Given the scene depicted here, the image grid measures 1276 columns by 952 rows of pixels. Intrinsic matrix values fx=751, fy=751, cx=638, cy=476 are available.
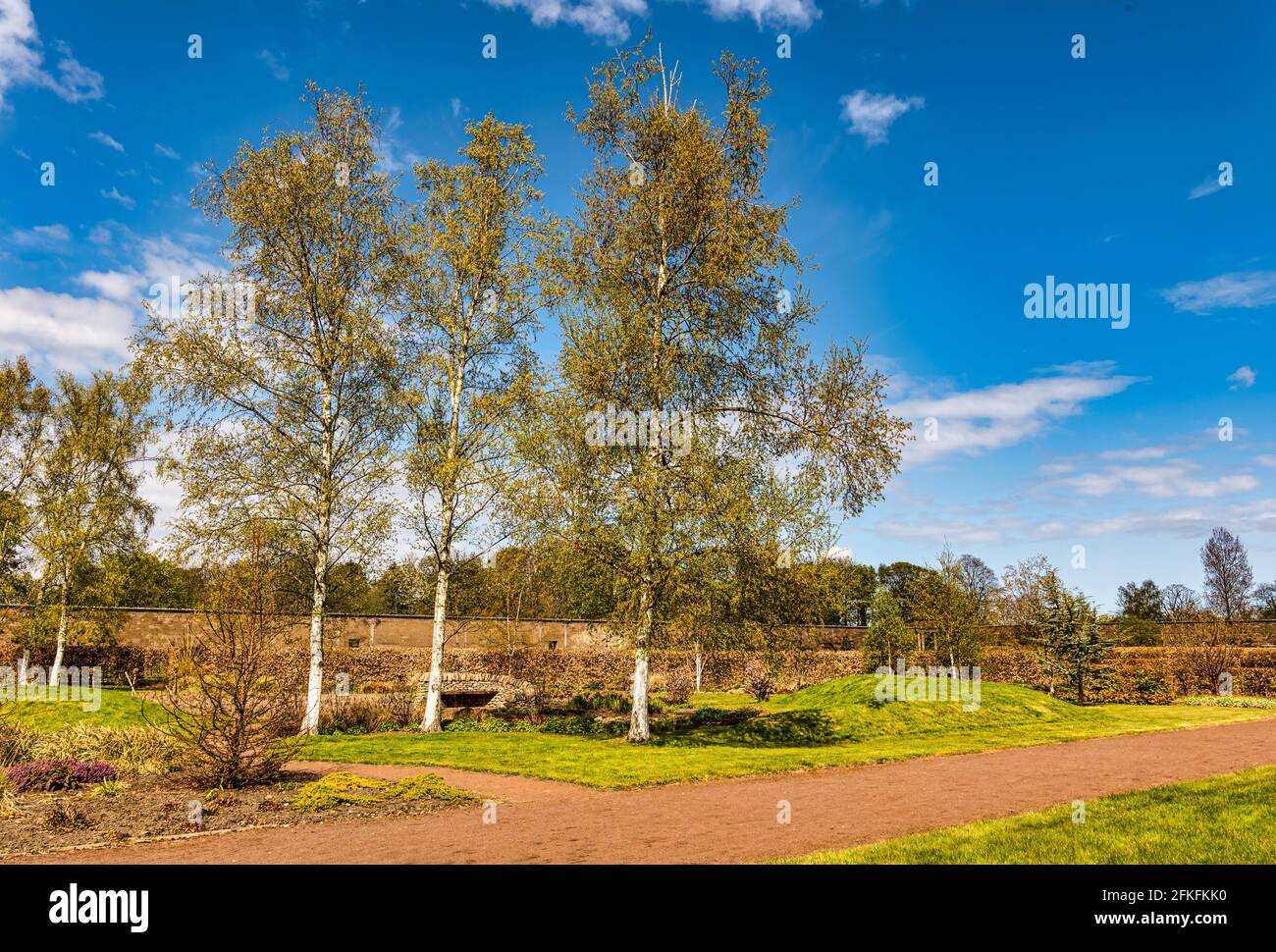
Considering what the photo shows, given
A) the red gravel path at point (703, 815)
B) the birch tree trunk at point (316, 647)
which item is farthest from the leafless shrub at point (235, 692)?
the birch tree trunk at point (316, 647)

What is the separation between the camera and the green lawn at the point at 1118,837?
22.8ft

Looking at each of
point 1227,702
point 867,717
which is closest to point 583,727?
point 867,717

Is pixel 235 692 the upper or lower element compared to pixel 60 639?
upper

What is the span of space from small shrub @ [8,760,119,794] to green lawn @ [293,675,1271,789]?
4.23m

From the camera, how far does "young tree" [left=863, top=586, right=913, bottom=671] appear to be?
119 ft

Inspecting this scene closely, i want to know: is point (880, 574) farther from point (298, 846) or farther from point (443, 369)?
point (298, 846)

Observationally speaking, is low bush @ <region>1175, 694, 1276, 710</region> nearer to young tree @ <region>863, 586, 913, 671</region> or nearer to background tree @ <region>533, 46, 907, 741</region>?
young tree @ <region>863, 586, 913, 671</region>

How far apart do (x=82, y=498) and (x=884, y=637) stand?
36443mm

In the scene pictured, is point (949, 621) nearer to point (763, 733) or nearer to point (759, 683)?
point (759, 683)

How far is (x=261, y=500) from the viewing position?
65.5 feet
